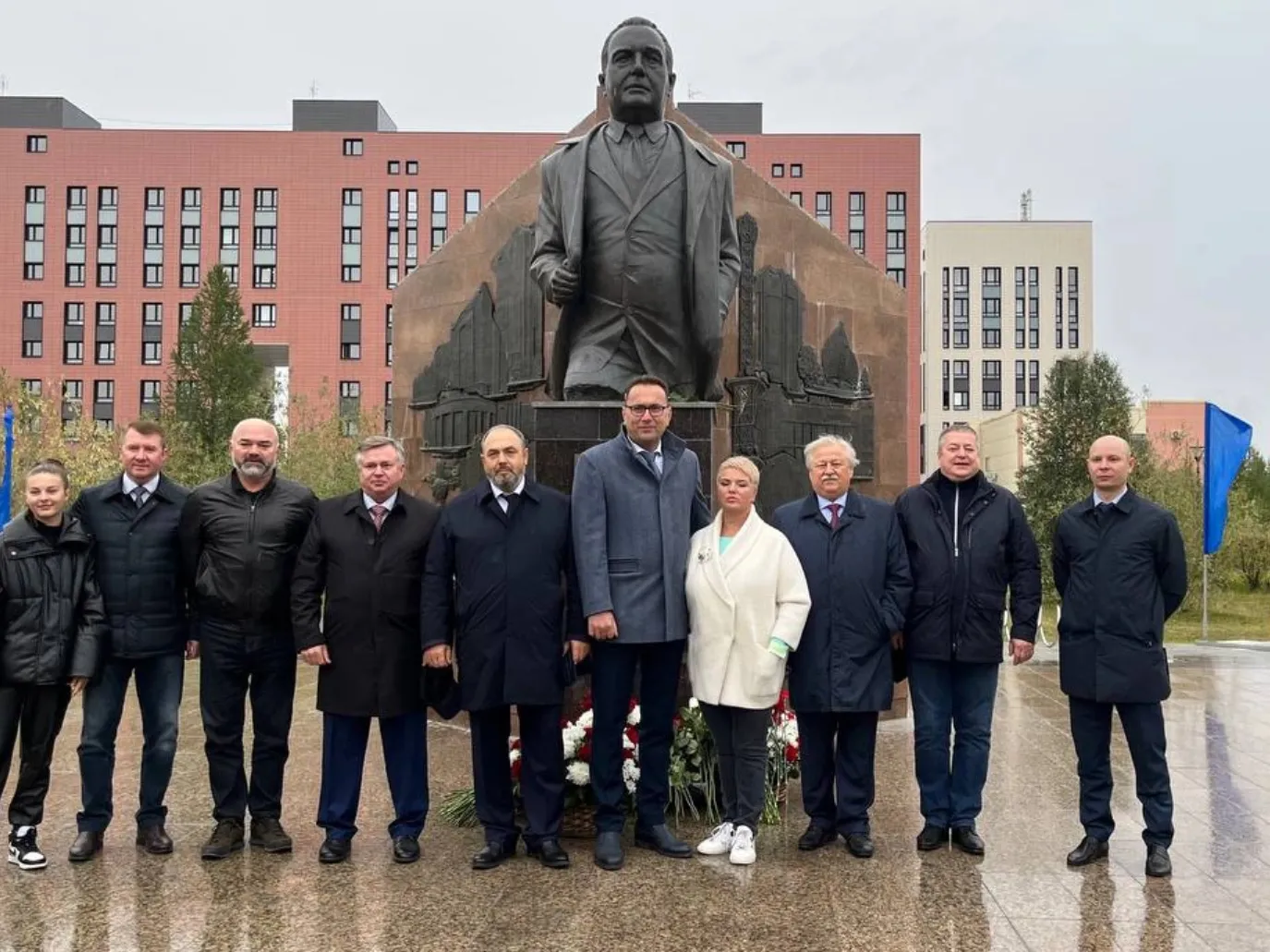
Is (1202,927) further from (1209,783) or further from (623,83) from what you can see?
(623,83)

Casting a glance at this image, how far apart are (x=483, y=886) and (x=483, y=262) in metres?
5.33

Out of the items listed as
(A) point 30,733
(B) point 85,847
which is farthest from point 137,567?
(B) point 85,847

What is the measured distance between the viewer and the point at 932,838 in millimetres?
5070

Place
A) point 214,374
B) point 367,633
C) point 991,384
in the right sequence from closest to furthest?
point 367,633 < point 214,374 < point 991,384

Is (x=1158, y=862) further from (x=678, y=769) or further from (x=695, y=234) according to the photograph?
(x=695, y=234)

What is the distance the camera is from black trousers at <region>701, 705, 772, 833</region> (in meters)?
4.83

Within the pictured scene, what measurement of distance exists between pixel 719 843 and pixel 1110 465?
229cm

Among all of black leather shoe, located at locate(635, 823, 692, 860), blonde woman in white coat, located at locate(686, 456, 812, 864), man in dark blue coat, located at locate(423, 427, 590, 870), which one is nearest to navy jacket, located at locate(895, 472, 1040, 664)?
blonde woman in white coat, located at locate(686, 456, 812, 864)

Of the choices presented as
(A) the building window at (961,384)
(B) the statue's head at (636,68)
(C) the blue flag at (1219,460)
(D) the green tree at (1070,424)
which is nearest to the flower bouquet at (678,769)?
(B) the statue's head at (636,68)

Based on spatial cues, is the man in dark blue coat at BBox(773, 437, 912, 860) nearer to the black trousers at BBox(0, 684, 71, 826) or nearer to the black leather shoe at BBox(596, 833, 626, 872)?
the black leather shoe at BBox(596, 833, 626, 872)

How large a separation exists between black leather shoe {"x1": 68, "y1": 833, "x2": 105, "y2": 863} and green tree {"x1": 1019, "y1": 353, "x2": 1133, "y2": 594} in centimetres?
2873

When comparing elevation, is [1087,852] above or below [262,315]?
below

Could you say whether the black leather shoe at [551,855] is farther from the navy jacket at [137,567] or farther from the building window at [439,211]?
the building window at [439,211]

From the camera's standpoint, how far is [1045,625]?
76.0ft
